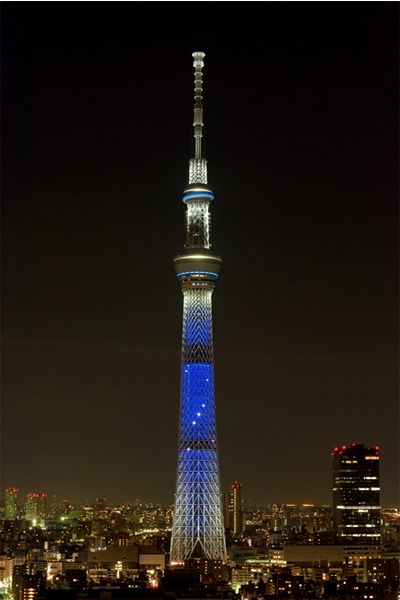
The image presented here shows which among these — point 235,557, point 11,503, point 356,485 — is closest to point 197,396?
point 235,557

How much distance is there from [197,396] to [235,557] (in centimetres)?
1396

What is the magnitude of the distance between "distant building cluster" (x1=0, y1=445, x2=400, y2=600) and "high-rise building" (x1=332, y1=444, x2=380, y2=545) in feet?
0.14

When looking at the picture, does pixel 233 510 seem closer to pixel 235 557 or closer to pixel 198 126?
pixel 235 557

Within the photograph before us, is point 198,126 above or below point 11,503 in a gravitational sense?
above

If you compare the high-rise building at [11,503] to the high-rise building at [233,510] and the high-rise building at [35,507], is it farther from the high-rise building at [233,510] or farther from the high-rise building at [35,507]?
the high-rise building at [233,510]

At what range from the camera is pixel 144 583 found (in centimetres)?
3334

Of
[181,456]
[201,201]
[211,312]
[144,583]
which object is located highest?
[201,201]

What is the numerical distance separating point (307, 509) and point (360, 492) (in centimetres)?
3836

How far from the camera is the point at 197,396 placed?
119ft

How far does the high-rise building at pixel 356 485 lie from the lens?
5612 centimetres

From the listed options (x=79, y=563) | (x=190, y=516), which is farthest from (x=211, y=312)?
(x=79, y=563)

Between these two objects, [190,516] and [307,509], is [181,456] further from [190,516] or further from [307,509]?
[307,509]

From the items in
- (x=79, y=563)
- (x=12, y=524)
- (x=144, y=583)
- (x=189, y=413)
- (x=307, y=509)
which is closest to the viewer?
(x=144, y=583)

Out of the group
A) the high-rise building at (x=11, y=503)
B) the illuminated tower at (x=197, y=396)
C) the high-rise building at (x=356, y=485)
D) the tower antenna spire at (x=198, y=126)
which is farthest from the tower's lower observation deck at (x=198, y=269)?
the high-rise building at (x=11, y=503)
